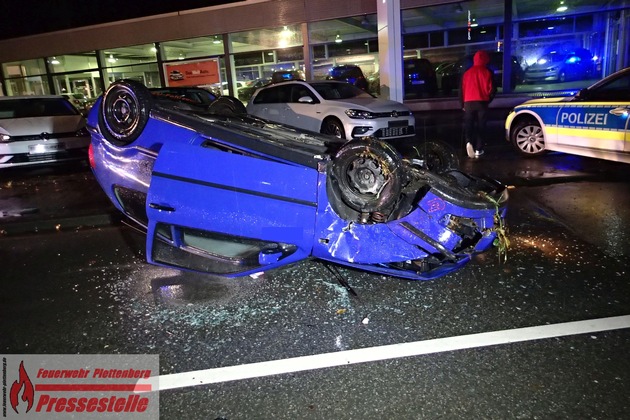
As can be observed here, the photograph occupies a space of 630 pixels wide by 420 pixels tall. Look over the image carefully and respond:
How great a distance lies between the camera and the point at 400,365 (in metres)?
2.67

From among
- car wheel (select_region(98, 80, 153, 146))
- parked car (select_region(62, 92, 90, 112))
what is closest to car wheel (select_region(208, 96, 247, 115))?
car wheel (select_region(98, 80, 153, 146))

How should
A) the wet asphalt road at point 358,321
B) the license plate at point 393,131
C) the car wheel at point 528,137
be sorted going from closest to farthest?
the wet asphalt road at point 358,321
the car wheel at point 528,137
the license plate at point 393,131

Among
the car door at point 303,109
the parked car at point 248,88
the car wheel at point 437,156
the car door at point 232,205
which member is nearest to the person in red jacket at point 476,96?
the car door at point 303,109

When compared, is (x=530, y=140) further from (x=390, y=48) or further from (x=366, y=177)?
(x=366, y=177)

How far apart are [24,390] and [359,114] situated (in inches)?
303

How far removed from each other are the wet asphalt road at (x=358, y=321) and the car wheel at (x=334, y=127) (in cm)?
478

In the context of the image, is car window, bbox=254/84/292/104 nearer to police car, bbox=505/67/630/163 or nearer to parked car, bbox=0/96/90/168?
parked car, bbox=0/96/90/168

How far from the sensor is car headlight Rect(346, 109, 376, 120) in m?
9.21

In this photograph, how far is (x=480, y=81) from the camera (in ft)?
28.1

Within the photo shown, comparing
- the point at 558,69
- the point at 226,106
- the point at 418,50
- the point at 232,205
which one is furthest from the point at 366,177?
the point at 418,50

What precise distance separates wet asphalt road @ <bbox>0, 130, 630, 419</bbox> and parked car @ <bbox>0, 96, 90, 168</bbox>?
415 cm

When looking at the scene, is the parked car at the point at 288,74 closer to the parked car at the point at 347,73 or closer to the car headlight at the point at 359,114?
the parked car at the point at 347,73

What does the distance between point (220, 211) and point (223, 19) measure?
17944 mm

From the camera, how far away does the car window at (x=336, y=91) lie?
10328mm
